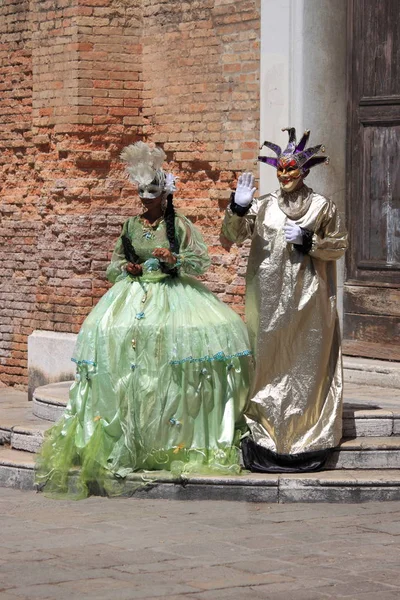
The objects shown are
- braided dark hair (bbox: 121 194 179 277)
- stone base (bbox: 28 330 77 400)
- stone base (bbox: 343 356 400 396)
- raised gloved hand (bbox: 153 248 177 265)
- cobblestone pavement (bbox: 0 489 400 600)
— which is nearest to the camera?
cobblestone pavement (bbox: 0 489 400 600)

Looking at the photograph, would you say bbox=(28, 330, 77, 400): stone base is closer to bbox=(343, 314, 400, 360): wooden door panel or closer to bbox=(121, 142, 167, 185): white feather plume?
bbox=(343, 314, 400, 360): wooden door panel

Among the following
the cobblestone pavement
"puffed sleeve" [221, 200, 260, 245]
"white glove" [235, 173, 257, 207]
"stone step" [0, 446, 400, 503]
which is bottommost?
the cobblestone pavement

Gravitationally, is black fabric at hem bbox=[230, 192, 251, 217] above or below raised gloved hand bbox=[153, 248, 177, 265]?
above

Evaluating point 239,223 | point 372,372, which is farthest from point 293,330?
point 372,372

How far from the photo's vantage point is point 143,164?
896 cm

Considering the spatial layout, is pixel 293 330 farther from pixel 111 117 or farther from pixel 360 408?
pixel 111 117

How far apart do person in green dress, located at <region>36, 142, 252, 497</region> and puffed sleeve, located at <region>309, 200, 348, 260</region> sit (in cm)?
72

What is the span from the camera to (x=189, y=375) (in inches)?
345

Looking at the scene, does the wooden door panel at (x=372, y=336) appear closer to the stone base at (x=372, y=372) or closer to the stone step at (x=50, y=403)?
the stone base at (x=372, y=372)

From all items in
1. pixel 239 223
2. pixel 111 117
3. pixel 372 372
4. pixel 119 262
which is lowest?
pixel 372 372

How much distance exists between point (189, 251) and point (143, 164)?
23.0 inches

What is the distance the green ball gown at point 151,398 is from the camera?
8.70m

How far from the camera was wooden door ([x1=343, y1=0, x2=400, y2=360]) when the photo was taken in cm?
1102

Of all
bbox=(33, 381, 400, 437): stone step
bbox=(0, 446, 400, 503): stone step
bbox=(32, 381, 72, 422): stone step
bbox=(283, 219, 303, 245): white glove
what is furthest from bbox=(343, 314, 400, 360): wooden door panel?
bbox=(283, 219, 303, 245): white glove
